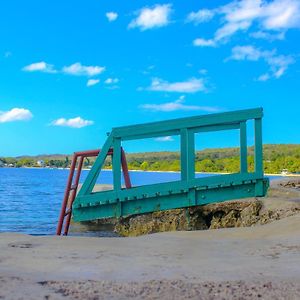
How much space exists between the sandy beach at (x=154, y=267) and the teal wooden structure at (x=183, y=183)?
364 centimetres

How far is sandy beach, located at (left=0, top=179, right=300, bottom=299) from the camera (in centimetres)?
499

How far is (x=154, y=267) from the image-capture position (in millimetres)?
6398

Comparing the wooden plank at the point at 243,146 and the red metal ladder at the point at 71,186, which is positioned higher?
the wooden plank at the point at 243,146

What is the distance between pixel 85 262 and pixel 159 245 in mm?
2176

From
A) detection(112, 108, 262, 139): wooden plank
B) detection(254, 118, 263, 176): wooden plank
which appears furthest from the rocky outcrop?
detection(112, 108, 262, 139): wooden plank

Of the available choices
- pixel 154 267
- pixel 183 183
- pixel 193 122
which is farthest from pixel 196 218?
pixel 154 267

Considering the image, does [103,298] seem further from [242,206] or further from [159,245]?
[242,206]

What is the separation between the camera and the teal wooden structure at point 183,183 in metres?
13.5

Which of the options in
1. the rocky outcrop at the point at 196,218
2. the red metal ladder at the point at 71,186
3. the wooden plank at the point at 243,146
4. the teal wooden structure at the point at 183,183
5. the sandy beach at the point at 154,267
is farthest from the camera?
the rocky outcrop at the point at 196,218

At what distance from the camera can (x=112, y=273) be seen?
599 centimetres

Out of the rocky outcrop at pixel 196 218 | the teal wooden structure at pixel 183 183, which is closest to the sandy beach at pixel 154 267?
the teal wooden structure at pixel 183 183

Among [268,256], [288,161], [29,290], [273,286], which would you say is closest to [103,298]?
[29,290]

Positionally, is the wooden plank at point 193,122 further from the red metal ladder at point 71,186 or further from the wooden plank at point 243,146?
the red metal ladder at point 71,186

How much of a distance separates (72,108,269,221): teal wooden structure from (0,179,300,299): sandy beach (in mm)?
3645
